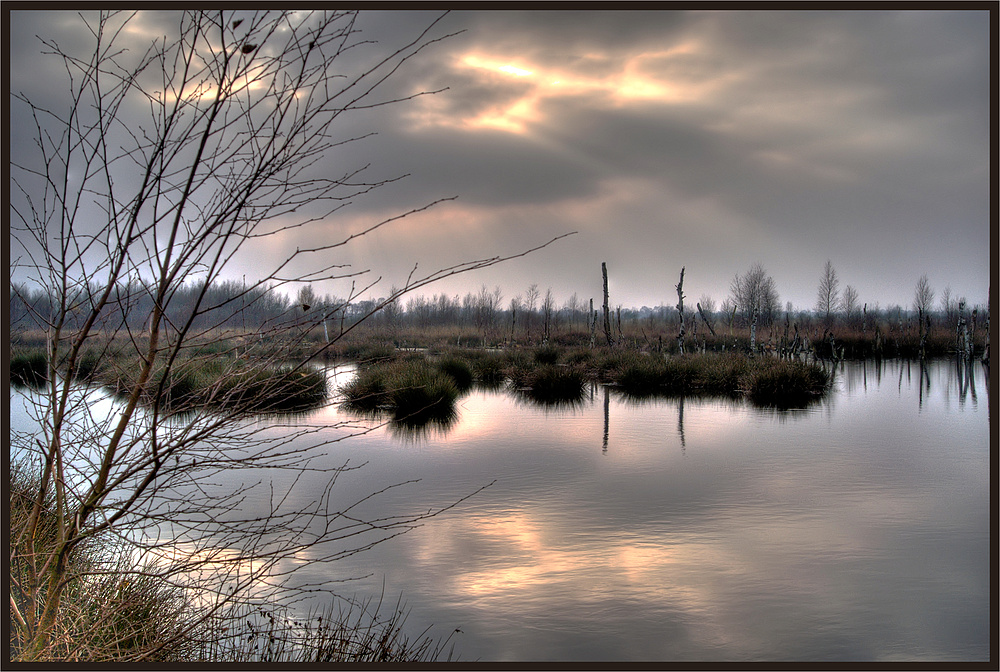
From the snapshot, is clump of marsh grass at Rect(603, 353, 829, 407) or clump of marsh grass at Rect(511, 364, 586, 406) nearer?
clump of marsh grass at Rect(603, 353, 829, 407)

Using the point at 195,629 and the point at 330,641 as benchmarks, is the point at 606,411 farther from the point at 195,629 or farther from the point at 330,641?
the point at 195,629

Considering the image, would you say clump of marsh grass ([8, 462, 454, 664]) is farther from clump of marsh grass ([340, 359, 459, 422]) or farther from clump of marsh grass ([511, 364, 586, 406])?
clump of marsh grass ([511, 364, 586, 406])

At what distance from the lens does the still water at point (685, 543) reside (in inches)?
163

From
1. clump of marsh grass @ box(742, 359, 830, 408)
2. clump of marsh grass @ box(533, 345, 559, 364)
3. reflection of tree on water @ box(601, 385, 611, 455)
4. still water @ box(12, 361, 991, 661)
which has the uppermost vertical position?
clump of marsh grass @ box(533, 345, 559, 364)

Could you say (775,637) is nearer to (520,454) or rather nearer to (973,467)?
(520,454)

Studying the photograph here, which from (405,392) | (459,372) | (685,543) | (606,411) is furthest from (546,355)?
(685,543)

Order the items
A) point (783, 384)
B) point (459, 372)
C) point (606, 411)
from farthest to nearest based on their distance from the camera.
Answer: point (459, 372), point (783, 384), point (606, 411)

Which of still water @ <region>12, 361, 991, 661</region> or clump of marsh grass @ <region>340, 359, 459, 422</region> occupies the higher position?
clump of marsh grass @ <region>340, 359, 459, 422</region>

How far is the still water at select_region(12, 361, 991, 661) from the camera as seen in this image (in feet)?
13.5

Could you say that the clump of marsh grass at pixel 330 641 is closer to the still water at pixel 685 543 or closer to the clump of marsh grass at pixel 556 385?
the still water at pixel 685 543


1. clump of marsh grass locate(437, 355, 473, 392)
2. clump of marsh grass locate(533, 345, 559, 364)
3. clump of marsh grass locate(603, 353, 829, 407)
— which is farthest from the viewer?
clump of marsh grass locate(533, 345, 559, 364)

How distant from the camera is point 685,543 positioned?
564cm

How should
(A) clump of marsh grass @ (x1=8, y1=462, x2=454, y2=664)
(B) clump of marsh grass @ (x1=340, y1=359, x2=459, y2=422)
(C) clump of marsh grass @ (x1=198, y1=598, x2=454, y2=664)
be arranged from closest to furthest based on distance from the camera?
(A) clump of marsh grass @ (x1=8, y1=462, x2=454, y2=664) → (C) clump of marsh grass @ (x1=198, y1=598, x2=454, y2=664) → (B) clump of marsh grass @ (x1=340, y1=359, x2=459, y2=422)

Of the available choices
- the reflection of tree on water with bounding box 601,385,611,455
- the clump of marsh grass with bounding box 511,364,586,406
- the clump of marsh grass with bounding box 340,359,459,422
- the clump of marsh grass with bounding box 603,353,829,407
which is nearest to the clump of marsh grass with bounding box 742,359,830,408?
the clump of marsh grass with bounding box 603,353,829,407
